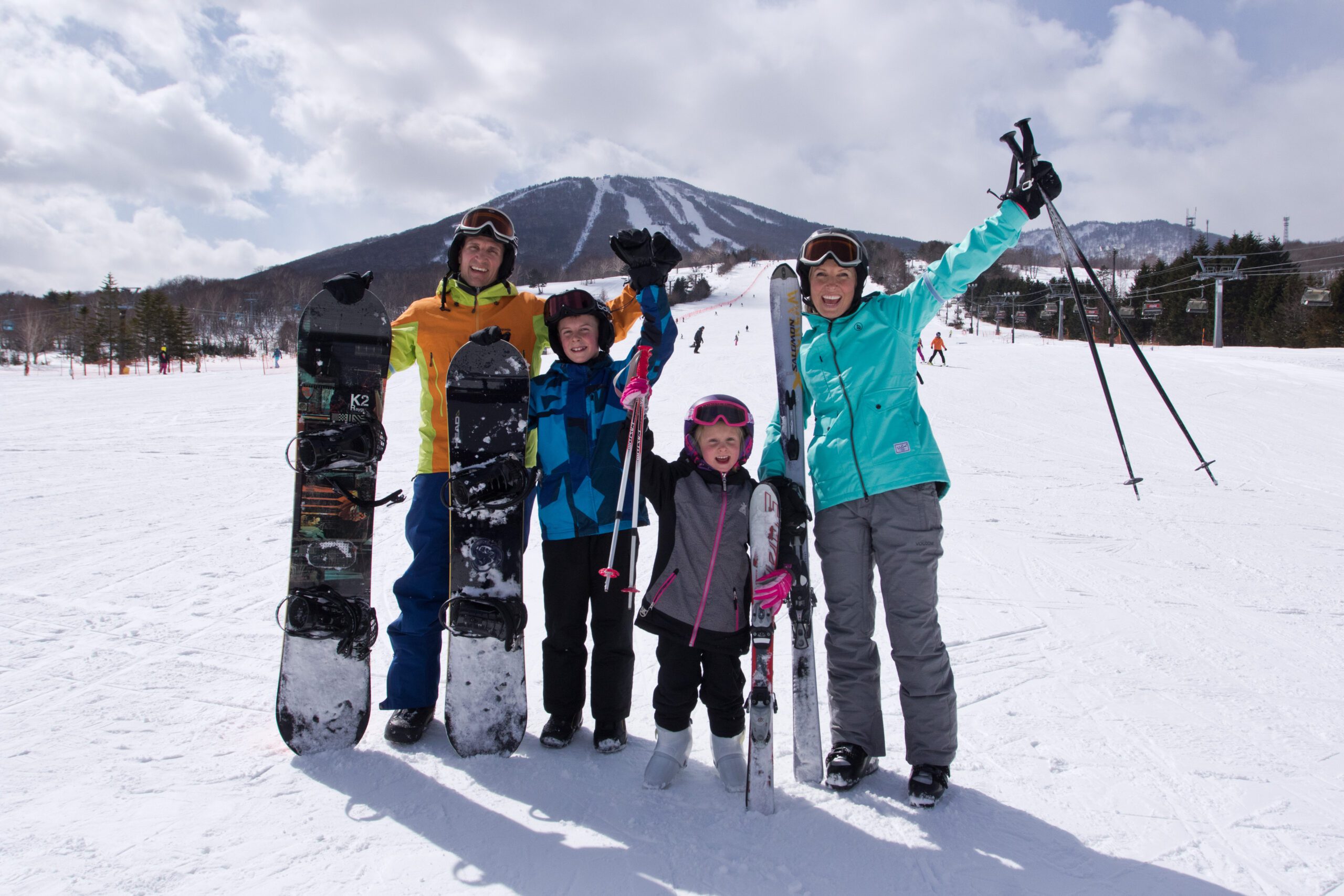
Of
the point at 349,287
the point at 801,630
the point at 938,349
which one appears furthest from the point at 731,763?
the point at 938,349

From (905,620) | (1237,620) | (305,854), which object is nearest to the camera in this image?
(305,854)

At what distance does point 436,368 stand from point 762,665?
161cm

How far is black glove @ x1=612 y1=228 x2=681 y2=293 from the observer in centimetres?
264

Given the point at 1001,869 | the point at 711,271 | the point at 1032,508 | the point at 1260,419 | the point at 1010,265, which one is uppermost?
the point at 1010,265

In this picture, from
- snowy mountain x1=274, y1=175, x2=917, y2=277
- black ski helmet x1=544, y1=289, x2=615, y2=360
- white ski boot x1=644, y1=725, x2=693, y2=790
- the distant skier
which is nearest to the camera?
white ski boot x1=644, y1=725, x2=693, y2=790

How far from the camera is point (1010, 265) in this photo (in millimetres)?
129125

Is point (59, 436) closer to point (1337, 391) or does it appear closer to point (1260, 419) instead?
point (1260, 419)

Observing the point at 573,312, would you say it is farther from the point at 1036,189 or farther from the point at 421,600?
the point at 1036,189

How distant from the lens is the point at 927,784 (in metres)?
2.13

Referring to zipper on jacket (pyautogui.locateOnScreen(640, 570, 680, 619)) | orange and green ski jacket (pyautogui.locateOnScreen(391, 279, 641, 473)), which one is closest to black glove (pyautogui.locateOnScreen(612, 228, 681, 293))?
orange and green ski jacket (pyautogui.locateOnScreen(391, 279, 641, 473))

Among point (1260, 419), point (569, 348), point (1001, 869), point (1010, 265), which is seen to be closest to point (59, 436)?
point (569, 348)

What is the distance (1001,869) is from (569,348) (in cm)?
208

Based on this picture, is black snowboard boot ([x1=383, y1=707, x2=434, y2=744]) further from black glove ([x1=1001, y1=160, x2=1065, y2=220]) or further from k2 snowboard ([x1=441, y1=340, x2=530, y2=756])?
black glove ([x1=1001, y1=160, x2=1065, y2=220])

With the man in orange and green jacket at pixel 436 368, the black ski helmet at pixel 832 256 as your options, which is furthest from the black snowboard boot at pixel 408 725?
the black ski helmet at pixel 832 256
